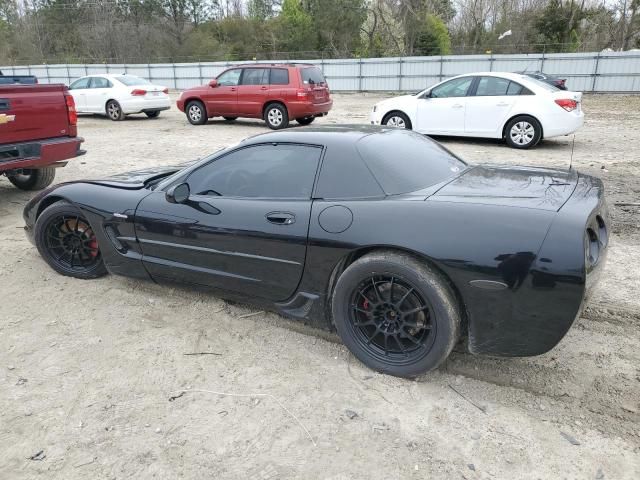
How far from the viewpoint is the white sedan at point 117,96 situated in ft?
52.0

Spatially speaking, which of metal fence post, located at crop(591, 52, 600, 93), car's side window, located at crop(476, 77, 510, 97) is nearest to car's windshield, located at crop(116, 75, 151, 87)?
car's side window, located at crop(476, 77, 510, 97)

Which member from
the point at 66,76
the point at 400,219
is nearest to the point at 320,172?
the point at 400,219

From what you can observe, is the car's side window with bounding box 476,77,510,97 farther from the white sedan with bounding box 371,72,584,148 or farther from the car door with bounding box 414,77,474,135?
the car door with bounding box 414,77,474,135

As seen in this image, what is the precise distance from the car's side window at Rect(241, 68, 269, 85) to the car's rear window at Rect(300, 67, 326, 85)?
104 cm

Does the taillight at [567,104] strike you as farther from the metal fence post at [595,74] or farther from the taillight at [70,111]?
the metal fence post at [595,74]

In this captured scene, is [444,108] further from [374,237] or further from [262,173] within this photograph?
[374,237]

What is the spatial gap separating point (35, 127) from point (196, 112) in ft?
Answer: 30.8

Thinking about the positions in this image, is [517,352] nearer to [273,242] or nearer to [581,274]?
[581,274]

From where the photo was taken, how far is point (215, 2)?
5034 centimetres

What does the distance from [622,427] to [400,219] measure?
153cm

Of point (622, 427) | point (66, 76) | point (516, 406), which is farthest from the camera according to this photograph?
point (66, 76)

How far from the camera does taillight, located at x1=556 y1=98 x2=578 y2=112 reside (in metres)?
9.65

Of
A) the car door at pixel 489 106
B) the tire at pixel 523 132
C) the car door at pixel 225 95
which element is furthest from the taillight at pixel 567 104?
the car door at pixel 225 95

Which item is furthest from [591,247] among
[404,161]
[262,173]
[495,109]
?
[495,109]
